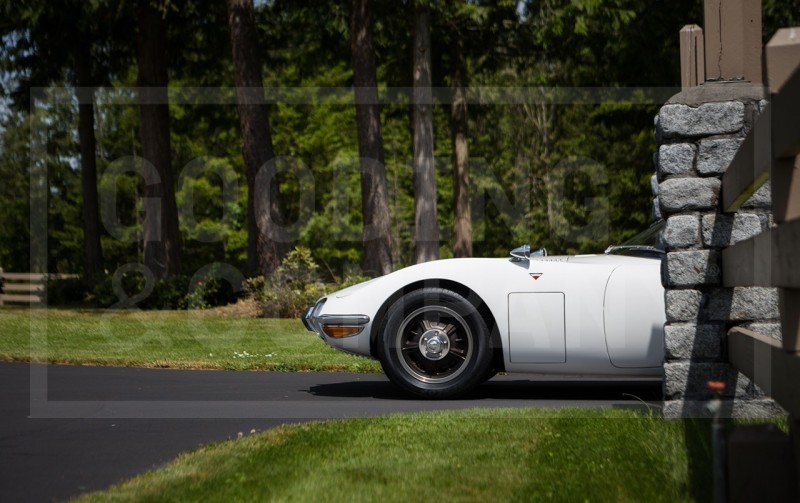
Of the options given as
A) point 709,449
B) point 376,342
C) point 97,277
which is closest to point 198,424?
point 376,342

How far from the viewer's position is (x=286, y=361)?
11.1m

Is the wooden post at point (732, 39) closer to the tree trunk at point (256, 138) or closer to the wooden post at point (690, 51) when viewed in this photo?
the wooden post at point (690, 51)

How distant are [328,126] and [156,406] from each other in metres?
37.3

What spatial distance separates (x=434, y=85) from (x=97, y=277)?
1025 centimetres

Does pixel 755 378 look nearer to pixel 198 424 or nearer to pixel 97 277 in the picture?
pixel 198 424

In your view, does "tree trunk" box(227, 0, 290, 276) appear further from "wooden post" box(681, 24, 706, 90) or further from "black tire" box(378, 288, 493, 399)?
"wooden post" box(681, 24, 706, 90)

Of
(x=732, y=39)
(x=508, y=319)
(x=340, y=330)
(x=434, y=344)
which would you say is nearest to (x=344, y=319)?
(x=340, y=330)

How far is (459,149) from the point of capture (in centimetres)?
2939

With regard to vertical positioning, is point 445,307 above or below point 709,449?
above

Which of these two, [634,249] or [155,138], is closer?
[634,249]

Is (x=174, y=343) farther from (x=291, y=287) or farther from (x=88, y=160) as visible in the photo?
(x=88, y=160)

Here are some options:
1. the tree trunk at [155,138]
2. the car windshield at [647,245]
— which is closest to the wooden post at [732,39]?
the car windshield at [647,245]

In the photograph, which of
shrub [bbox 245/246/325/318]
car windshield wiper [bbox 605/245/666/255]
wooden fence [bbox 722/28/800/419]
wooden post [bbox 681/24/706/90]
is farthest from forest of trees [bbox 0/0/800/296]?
wooden fence [bbox 722/28/800/419]

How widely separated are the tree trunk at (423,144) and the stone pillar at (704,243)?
1787 cm
